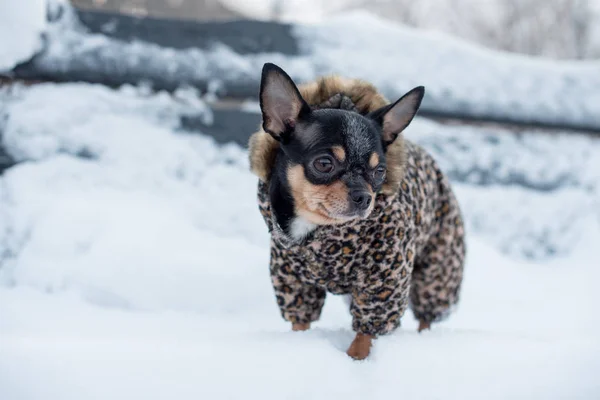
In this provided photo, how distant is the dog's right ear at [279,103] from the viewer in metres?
1.17

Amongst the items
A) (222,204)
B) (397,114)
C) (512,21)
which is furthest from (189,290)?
(512,21)

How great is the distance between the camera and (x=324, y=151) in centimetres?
118

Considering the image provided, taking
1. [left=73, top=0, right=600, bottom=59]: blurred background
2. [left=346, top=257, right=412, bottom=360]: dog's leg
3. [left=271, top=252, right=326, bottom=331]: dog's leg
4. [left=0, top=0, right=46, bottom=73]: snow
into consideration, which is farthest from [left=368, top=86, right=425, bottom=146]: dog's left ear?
[left=73, top=0, right=600, bottom=59]: blurred background

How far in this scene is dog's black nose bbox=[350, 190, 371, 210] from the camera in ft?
3.74

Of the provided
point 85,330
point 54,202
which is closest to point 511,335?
point 85,330

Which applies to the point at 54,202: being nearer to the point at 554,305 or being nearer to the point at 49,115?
the point at 49,115

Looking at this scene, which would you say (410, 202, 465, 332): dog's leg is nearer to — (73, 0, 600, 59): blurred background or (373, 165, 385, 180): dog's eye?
(373, 165, 385, 180): dog's eye

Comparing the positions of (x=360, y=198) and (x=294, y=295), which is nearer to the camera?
A: (x=360, y=198)

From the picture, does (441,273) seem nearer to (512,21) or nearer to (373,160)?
(373,160)

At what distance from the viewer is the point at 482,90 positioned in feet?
9.70

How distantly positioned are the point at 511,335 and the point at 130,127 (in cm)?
202

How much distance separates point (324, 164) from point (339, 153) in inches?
1.9

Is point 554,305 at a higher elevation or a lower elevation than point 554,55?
lower

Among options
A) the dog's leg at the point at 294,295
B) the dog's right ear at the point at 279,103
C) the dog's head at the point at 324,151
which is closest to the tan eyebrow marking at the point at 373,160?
the dog's head at the point at 324,151
